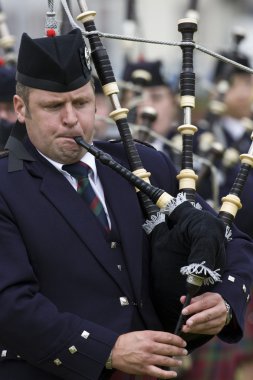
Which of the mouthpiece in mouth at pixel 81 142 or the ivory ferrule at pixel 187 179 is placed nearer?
the mouthpiece in mouth at pixel 81 142

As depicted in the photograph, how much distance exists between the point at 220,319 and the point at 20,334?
0.76m

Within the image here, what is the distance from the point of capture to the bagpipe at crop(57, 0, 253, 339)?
170 inches

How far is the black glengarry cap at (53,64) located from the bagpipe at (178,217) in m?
0.22

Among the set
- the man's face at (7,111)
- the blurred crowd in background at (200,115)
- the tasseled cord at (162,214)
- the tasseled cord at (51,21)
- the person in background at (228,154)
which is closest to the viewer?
the tasseled cord at (162,214)

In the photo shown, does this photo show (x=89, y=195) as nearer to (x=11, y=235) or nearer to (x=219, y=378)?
(x=11, y=235)

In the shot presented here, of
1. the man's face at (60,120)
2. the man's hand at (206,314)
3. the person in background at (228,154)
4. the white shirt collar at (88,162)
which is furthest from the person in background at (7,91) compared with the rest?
the man's hand at (206,314)

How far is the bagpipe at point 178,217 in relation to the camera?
14.2 ft

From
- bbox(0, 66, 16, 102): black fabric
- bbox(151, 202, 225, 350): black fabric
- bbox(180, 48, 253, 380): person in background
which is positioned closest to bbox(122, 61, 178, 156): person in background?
bbox(180, 48, 253, 380): person in background

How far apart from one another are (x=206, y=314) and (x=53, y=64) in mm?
1130

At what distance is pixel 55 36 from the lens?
4.66 meters

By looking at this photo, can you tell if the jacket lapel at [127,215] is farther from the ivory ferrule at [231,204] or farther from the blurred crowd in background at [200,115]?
the blurred crowd in background at [200,115]

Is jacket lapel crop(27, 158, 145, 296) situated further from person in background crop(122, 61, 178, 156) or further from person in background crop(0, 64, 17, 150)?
person in background crop(122, 61, 178, 156)

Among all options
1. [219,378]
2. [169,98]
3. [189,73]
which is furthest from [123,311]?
[169,98]

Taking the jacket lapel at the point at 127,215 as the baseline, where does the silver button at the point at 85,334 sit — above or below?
below
